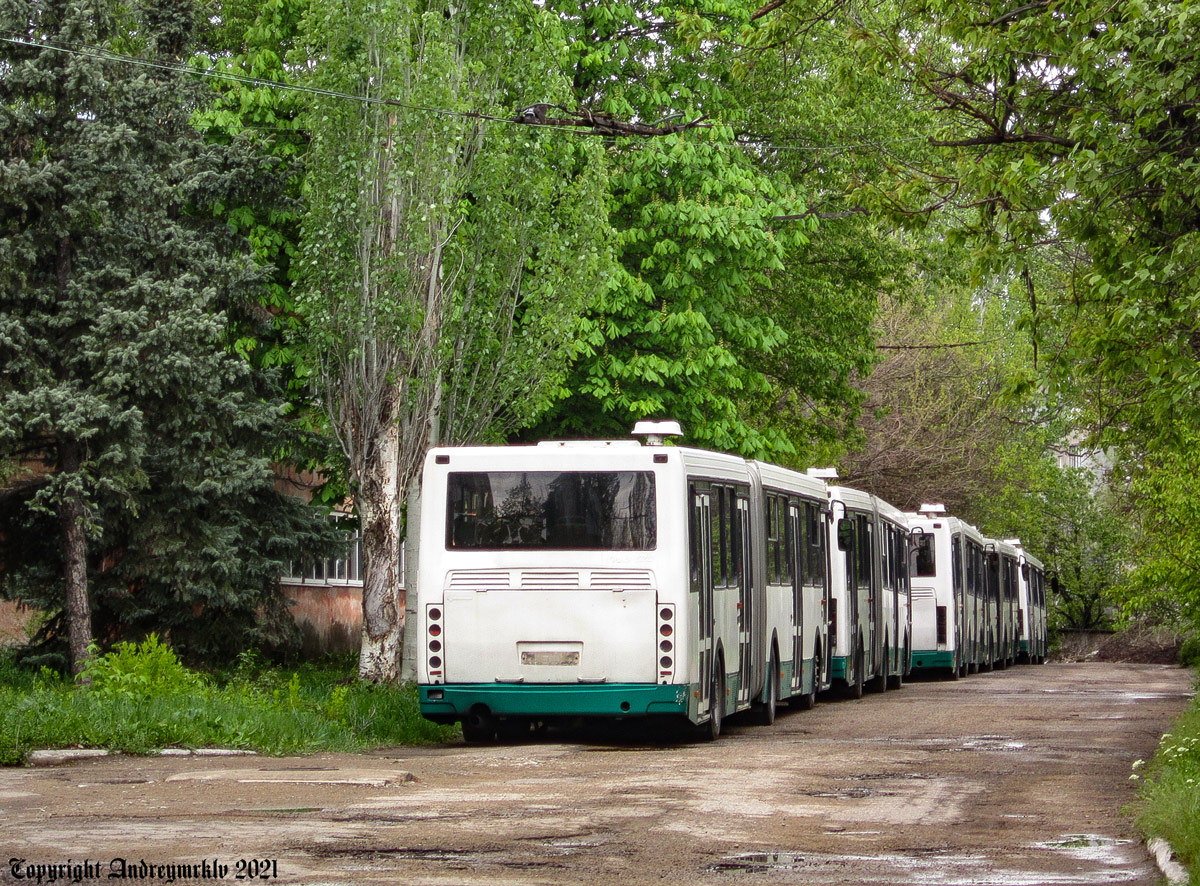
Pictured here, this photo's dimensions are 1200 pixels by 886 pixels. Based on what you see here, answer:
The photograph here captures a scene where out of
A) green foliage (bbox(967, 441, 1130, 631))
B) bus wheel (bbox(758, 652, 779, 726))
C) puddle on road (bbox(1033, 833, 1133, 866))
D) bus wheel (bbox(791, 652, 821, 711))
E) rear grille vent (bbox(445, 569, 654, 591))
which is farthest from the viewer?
green foliage (bbox(967, 441, 1130, 631))

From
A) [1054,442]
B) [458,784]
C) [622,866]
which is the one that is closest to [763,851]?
[622,866]

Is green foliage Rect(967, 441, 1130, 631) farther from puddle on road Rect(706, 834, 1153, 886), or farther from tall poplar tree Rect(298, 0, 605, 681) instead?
puddle on road Rect(706, 834, 1153, 886)

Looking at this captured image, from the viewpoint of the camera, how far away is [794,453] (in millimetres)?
31922

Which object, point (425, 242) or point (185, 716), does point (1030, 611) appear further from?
point (185, 716)

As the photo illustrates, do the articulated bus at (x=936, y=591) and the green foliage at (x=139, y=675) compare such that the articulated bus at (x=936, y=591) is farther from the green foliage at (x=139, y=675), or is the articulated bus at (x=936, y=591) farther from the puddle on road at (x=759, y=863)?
the puddle on road at (x=759, y=863)

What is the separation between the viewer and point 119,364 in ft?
74.9

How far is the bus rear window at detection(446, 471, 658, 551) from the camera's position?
1695 cm

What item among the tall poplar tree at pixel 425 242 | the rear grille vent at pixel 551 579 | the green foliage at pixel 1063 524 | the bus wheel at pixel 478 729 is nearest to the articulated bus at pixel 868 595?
the tall poplar tree at pixel 425 242

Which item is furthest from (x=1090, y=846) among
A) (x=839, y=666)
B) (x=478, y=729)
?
(x=839, y=666)

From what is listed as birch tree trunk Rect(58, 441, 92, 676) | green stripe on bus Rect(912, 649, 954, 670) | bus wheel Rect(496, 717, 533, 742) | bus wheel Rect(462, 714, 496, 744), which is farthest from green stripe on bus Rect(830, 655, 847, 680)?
green stripe on bus Rect(912, 649, 954, 670)

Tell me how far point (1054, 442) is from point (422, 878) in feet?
196

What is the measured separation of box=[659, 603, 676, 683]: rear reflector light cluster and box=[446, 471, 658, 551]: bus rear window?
63 cm

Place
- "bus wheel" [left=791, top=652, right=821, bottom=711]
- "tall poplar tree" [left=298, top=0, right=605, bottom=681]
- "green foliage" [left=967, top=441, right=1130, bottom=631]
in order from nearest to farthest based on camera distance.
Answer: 1. "tall poplar tree" [left=298, top=0, right=605, bottom=681]
2. "bus wheel" [left=791, top=652, right=821, bottom=711]
3. "green foliage" [left=967, top=441, right=1130, bottom=631]

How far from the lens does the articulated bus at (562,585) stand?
16.7 meters
